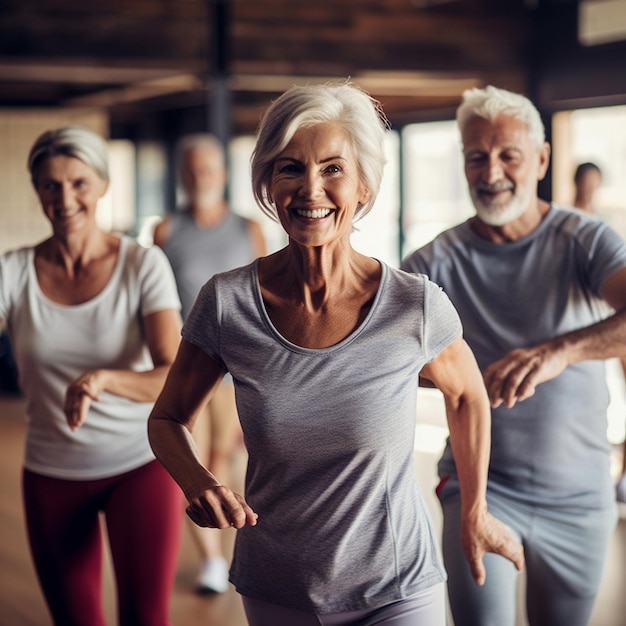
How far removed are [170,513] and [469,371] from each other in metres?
0.92

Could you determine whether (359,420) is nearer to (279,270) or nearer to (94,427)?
(279,270)

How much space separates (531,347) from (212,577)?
211cm

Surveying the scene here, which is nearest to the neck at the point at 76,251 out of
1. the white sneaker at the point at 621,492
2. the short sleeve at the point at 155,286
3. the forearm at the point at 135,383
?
the short sleeve at the point at 155,286

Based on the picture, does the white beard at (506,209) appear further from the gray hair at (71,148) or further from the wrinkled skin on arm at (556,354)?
the gray hair at (71,148)

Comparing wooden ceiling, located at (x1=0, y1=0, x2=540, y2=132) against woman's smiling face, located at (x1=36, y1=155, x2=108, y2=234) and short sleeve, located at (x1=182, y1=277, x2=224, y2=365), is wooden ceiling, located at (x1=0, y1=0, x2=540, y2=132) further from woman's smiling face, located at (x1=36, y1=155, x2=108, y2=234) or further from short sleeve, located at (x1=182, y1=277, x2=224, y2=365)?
short sleeve, located at (x1=182, y1=277, x2=224, y2=365)

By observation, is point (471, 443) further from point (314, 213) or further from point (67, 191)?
point (67, 191)

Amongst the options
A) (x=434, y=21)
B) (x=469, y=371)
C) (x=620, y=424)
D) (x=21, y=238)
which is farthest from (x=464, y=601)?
(x=21, y=238)

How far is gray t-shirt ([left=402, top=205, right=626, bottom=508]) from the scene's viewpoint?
87.7 inches

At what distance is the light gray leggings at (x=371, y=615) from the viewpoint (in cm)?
167

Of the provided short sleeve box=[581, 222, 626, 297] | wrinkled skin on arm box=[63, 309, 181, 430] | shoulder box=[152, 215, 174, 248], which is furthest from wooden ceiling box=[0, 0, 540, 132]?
short sleeve box=[581, 222, 626, 297]

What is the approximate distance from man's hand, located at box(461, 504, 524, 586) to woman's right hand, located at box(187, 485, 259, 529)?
52 centimetres

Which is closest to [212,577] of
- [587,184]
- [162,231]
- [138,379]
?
[162,231]

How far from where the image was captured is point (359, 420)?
162 centimetres

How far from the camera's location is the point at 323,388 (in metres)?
1.62
